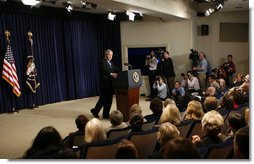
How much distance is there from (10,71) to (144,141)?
5442 mm

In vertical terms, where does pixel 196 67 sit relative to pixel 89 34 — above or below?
below

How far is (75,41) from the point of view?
9.66m

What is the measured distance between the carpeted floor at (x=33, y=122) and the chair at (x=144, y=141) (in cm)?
215

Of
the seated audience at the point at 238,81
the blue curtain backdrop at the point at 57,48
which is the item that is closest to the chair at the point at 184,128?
the seated audience at the point at 238,81

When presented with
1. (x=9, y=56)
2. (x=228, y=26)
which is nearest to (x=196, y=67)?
(x=228, y=26)

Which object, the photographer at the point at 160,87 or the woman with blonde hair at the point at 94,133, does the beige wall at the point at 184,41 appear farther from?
the woman with blonde hair at the point at 94,133

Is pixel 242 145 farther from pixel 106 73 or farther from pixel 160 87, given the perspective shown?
pixel 160 87

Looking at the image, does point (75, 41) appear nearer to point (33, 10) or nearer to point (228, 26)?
point (33, 10)

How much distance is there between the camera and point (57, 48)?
30.1ft

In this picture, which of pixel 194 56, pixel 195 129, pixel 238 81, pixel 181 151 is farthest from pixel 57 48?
pixel 181 151

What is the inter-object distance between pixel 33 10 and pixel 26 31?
579 mm

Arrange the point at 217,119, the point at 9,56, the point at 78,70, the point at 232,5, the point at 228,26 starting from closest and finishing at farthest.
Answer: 1. the point at 217,119
2. the point at 9,56
3. the point at 232,5
4. the point at 78,70
5. the point at 228,26

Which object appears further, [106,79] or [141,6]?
[141,6]

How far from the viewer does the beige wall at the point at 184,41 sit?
10234 mm
